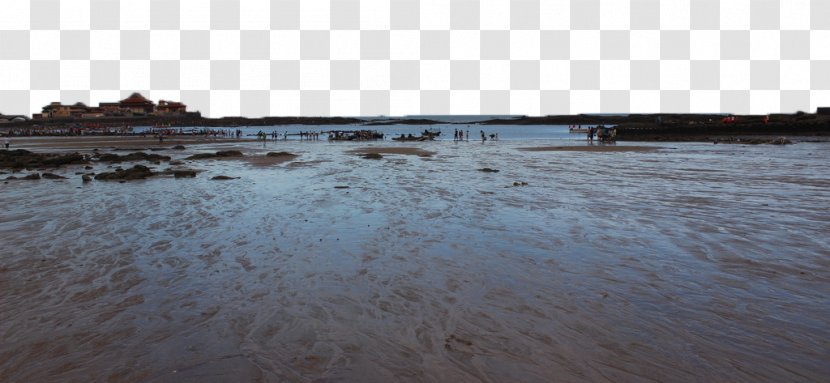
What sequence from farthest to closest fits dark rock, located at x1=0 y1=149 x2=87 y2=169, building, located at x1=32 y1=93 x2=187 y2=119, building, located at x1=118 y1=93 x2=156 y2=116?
building, located at x1=118 y1=93 x2=156 y2=116
building, located at x1=32 y1=93 x2=187 y2=119
dark rock, located at x1=0 y1=149 x2=87 y2=169

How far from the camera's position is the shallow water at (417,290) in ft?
16.3

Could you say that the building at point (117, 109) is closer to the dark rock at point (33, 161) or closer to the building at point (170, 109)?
the building at point (170, 109)

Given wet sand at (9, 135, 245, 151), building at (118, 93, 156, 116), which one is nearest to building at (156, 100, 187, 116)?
building at (118, 93, 156, 116)

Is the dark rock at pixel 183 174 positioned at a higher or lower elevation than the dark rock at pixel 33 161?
lower

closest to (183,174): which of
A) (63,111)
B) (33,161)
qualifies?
(33,161)

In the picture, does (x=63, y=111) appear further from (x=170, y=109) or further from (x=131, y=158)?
(x=131, y=158)

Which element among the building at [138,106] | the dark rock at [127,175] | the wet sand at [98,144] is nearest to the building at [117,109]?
the building at [138,106]

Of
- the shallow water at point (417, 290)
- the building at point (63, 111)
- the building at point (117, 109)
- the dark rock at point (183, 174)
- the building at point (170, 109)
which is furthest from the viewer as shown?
the building at point (170, 109)

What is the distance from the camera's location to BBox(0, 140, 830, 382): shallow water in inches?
195

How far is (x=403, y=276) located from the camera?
25.9 feet

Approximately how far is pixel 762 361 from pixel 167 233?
11701mm

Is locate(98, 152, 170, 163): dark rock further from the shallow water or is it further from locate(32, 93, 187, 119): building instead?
locate(32, 93, 187, 119): building

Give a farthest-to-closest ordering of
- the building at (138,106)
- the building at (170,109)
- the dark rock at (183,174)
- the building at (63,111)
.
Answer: the building at (170,109)
the building at (138,106)
the building at (63,111)
the dark rock at (183,174)

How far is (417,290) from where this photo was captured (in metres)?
7.22
